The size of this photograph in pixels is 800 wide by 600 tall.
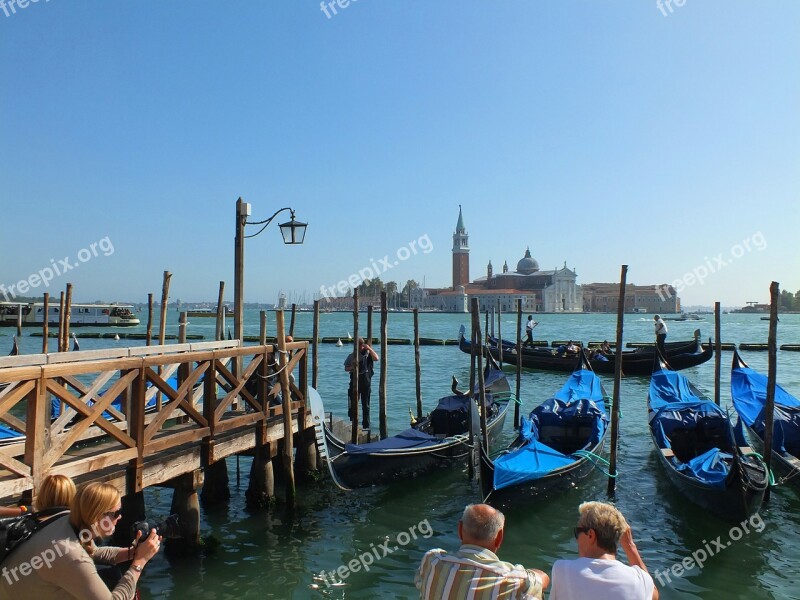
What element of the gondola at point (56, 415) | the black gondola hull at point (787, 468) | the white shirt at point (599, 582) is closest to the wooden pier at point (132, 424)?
the gondola at point (56, 415)

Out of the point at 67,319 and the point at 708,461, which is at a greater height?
the point at 67,319

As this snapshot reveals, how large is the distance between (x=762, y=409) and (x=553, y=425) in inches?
119

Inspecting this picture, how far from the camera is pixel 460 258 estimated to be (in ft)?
376

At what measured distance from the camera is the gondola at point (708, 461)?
5398mm

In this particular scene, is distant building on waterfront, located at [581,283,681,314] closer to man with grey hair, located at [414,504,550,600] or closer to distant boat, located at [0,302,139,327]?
distant boat, located at [0,302,139,327]

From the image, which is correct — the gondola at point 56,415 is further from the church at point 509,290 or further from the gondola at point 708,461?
the church at point 509,290

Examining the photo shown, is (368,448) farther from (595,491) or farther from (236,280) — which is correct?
(595,491)

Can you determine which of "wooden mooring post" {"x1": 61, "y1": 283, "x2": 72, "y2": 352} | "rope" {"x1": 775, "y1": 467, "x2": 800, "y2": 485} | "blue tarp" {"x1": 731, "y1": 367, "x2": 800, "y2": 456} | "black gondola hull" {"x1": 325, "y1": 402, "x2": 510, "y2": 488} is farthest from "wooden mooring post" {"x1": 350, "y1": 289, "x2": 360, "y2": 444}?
"blue tarp" {"x1": 731, "y1": 367, "x2": 800, "y2": 456}

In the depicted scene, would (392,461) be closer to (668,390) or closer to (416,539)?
(416,539)

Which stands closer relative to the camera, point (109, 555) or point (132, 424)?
point (109, 555)

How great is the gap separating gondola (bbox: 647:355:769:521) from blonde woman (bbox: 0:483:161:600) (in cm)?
511

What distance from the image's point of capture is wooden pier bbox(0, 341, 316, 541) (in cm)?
358

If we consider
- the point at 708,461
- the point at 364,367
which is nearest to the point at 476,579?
the point at 708,461

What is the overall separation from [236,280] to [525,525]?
3720mm
